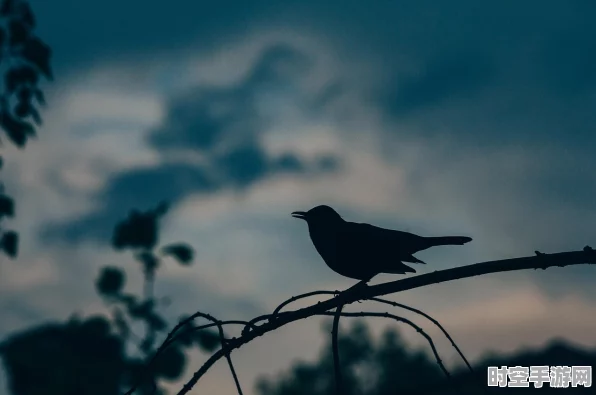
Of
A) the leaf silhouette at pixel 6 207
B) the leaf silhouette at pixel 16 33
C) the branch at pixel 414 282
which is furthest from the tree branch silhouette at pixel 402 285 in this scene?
the leaf silhouette at pixel 16 33

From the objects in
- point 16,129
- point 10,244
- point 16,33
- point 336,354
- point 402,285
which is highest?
point 16,33

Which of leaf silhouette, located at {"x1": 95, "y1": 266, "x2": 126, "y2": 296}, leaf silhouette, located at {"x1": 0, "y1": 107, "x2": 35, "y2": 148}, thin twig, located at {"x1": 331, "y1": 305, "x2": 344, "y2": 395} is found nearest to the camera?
thin twig, located at {"x1": 331, "y1": 305, "x2": 344, "y2": 395}

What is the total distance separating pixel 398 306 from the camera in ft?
10.5

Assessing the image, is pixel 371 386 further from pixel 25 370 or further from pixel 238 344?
pixel 238 344

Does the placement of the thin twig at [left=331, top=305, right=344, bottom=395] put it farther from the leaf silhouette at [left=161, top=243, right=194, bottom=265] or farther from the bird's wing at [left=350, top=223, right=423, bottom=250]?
the leaf silhouette at [left=161, top=243, right=194, bottom=265]

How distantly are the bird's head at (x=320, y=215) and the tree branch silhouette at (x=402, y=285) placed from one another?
3415mm

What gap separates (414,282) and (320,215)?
13.6 feet

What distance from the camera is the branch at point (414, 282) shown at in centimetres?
293

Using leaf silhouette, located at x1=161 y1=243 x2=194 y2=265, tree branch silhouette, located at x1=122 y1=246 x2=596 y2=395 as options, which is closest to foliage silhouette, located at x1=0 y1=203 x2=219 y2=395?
leaf silhouette, located at x1=161 y1=243 x2=194 y2=265

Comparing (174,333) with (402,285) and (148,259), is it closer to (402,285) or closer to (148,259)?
(402,285)

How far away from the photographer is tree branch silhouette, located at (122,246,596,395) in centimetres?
293

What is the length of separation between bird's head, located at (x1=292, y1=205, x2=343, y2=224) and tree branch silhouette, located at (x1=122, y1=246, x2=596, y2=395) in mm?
3415

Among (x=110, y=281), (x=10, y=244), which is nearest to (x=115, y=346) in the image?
(x=110, y=281)

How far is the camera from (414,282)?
10.5ft
